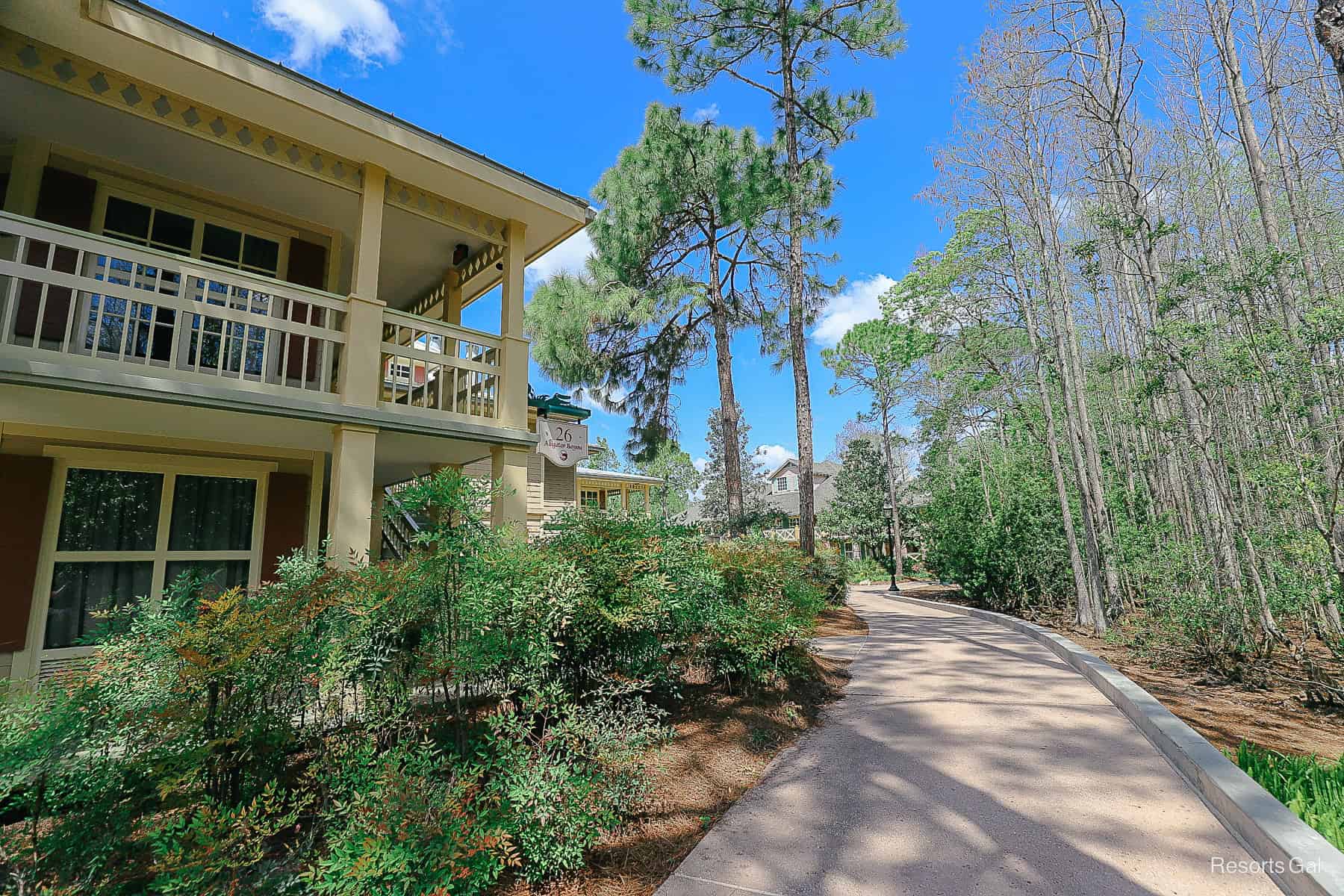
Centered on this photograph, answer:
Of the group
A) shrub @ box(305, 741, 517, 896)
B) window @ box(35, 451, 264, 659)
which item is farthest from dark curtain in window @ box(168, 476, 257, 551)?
shrub @ box(305, 741, 517, 896)

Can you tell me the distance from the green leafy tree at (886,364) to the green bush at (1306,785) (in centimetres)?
969

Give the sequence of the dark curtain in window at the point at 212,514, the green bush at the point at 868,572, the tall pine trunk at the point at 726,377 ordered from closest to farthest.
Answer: the dark curtain in window at the point at 212,514 < the tall pine trunk at the point at 726,377 < the green bush at the point at 868,572

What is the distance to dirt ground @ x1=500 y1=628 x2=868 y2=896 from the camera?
2.60 m

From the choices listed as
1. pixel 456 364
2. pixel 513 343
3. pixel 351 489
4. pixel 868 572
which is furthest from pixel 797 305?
pixel 868 572

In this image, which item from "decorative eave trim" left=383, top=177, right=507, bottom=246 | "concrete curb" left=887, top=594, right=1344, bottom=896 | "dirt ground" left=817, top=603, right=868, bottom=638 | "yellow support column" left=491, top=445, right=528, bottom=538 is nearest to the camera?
"concrete curb" left=887, top=594, right=1344, bottom=896

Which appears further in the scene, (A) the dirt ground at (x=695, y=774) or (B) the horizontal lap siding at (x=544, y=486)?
(B) the horizontal lap siding at (x=544, y=486)

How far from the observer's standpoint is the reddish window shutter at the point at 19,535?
15.5ft

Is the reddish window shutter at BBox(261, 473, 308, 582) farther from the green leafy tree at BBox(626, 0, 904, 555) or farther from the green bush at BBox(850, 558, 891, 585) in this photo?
the green bush at BBox(850, 558, 891, 585)

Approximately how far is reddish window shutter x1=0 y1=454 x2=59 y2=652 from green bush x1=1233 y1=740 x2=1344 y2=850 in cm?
900

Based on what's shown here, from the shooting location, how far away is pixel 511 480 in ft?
20.0

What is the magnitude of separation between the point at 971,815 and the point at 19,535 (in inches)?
303

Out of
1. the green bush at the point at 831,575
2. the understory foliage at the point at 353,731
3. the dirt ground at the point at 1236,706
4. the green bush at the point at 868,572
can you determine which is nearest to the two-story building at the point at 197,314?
the understory foliage at the point at 353,731

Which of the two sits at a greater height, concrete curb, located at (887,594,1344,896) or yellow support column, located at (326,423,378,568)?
yellow support column, located at (326,423,378,568)

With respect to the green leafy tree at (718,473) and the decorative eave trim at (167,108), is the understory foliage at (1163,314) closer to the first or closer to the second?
the decorative eave trim at (167,108)
